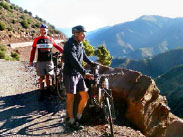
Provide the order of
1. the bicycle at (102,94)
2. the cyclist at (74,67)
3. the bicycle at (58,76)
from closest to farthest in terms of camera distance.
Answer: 1. the cyclist at (74,67)
2. the bicycle at (102,94)
3. the bicycle at (58,76)

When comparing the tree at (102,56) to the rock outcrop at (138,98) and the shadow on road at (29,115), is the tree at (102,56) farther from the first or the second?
the rock outcrop at (138,98)

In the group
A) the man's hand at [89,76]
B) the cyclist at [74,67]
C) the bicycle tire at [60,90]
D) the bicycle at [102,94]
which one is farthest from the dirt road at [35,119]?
the man's hand at [89,76]

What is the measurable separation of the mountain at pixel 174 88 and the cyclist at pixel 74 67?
89.5m

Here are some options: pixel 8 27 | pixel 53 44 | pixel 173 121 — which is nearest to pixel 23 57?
pixel 8 27

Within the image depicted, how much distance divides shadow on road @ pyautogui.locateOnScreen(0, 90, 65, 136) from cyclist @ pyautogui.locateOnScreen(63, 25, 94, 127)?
3.35ft

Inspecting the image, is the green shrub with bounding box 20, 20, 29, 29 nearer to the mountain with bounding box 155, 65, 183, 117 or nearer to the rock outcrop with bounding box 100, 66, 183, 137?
the rock outcrop with bounding box 100, 66, 183, 137

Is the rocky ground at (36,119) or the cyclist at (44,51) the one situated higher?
the cyclist at (44,51)

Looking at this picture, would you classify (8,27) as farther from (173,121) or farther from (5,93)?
(5,93)

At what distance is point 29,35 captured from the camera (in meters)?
57.2

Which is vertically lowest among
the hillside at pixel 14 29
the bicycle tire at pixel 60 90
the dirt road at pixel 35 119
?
the dirt road at pixel 35 119

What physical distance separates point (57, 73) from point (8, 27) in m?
45.2

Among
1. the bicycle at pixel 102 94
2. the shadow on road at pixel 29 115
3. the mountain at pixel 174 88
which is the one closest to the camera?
the bicycle at pixel 102 94

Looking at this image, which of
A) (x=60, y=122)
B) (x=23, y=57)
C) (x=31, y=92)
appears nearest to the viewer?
(x=60, y=122)

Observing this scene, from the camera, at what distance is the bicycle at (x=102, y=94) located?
7.46m
